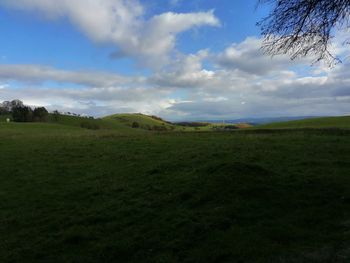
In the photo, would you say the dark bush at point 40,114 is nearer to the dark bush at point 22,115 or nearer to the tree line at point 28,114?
the tree line at point 28,114

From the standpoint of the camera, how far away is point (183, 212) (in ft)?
34.8

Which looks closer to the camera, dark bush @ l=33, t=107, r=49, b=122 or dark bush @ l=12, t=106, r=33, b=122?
dark bush @ l=12, t=106, r=33, b=122

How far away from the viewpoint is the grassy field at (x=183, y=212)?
26.7 feet

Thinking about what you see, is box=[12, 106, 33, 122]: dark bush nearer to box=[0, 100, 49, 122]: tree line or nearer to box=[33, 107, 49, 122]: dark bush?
box=[0, 100, 49, 122]: tree line

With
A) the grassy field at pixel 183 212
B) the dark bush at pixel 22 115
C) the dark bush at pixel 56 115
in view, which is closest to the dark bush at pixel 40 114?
the dark bush at pixel 22 115

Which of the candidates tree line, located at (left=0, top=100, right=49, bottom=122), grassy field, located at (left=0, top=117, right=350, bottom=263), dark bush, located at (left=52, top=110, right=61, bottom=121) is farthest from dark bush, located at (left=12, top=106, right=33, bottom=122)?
grassy field, located at (left=0, top=117, right=350, bottom=263)

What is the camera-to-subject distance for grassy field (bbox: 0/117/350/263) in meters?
8.15

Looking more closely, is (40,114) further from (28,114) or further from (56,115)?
(56,115)

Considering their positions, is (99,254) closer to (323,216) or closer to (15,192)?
(323,216)

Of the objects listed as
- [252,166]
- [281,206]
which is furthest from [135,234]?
[252,166]

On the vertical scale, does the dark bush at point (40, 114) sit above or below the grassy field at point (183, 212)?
Result: above

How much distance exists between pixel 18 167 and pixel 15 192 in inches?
231

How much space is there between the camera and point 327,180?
516 inches

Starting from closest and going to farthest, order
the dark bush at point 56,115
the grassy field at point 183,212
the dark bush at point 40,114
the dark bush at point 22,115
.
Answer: the grassy field at point 183,212 → the dark bush at point 22,115 → the dark bush at point 40,114 → the dark bush at point 56,115
